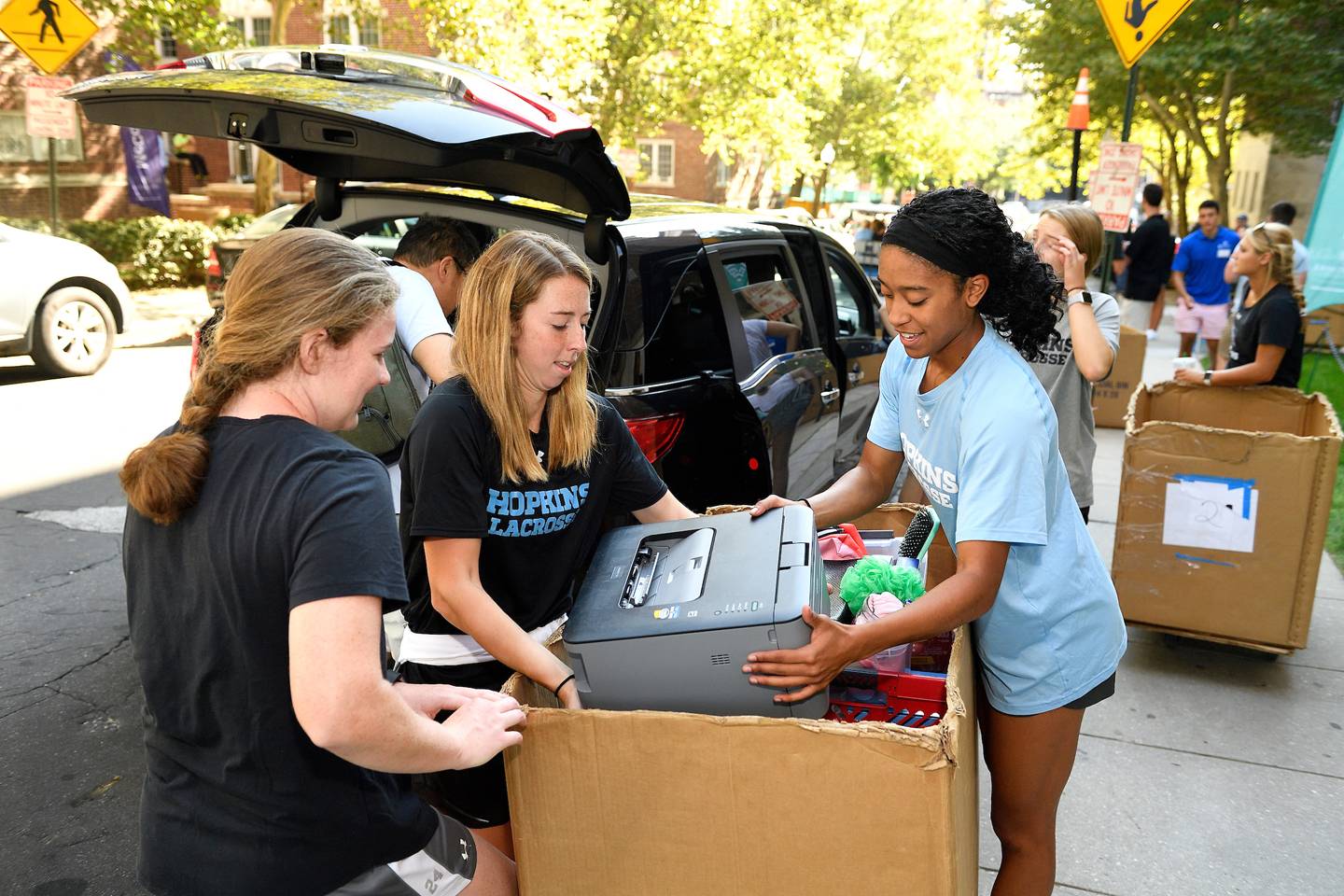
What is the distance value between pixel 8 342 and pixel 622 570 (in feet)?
→ 32.7

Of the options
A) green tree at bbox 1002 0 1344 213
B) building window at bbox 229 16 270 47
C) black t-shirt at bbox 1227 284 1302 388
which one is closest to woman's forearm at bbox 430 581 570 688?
black t-shirt at bbox 1227 284 1302 388

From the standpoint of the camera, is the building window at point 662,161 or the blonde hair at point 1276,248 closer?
the blonde hair at point 1276,248

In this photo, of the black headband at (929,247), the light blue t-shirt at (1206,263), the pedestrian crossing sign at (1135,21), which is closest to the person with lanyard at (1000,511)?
the black headband at (929,247)

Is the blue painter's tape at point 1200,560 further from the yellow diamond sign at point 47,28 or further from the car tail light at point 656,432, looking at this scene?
the yellow diamond sign at point 47,28

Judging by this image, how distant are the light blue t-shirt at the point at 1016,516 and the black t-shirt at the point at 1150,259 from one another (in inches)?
425

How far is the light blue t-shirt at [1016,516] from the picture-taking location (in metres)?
1.91

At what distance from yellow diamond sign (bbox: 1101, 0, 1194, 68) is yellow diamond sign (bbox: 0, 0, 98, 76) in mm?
9169

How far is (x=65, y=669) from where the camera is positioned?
172 inches

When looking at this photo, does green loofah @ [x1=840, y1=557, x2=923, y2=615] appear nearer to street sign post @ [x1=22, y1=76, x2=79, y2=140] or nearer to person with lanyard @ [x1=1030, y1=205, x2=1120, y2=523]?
person with lanyard @ [x1=1030, y1=205, x2=1120, y2=523]

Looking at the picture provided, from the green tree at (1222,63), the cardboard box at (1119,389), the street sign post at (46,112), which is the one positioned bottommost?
the cardboard box at (1119,389)

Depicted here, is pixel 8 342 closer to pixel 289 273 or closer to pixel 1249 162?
pixel 289 273

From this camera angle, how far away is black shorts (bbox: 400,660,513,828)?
2.21 m

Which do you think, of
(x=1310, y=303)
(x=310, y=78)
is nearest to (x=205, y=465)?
(x=310, y=78)

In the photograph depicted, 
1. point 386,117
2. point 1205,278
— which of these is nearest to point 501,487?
point 386,117
